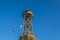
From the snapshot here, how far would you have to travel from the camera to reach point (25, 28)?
3884 centimetres

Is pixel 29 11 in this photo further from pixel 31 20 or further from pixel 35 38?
pixel 35 38

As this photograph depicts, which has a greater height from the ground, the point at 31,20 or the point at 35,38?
the point at 31,20

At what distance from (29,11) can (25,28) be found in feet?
12.3

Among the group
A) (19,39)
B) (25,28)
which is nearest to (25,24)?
(25,28)

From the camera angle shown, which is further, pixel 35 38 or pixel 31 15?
pixel 31 15

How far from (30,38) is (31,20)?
5.43 metres

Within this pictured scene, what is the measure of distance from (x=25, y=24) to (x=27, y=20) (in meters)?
1.13

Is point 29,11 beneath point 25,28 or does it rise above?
above

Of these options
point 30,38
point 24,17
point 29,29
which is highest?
point 24,17

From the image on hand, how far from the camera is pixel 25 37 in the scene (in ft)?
118

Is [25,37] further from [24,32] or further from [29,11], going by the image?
[29,11]

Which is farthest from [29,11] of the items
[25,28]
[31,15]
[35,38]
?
[35,38]

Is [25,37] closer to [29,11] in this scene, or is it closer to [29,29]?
[29,29]

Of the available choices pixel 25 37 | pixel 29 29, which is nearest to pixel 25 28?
pixel 29 29
